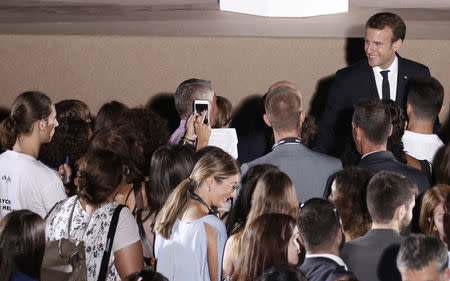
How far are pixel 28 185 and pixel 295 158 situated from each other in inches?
48.7

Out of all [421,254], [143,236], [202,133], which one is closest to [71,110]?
[202,133]

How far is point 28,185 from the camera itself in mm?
3990

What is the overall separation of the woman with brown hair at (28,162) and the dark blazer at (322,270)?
141cm

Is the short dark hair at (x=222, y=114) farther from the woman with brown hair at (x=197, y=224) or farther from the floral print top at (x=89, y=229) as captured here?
the floral print top at (x=89, y=229)

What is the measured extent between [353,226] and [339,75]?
1925 mm

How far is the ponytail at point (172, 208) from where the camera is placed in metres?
3.54

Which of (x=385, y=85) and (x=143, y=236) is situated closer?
(x=143, y=236)

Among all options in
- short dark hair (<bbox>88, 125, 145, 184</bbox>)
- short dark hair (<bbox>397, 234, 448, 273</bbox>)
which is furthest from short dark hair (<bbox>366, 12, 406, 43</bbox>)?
short dark hair (<bbox>397, 234, 448, 273</bbox>)

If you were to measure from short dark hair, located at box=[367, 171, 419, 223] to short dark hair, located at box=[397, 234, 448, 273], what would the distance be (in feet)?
1.82

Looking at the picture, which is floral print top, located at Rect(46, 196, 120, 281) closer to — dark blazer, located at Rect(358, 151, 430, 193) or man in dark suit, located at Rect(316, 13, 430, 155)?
dark blazer, located at Rect(358, 151, 430, 193)

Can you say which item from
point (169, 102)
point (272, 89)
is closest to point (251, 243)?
point (272, 89)

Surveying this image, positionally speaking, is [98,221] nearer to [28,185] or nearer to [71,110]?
[28,185]

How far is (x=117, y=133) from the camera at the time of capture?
14.2ft

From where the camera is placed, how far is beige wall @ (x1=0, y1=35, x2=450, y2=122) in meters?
6.51
